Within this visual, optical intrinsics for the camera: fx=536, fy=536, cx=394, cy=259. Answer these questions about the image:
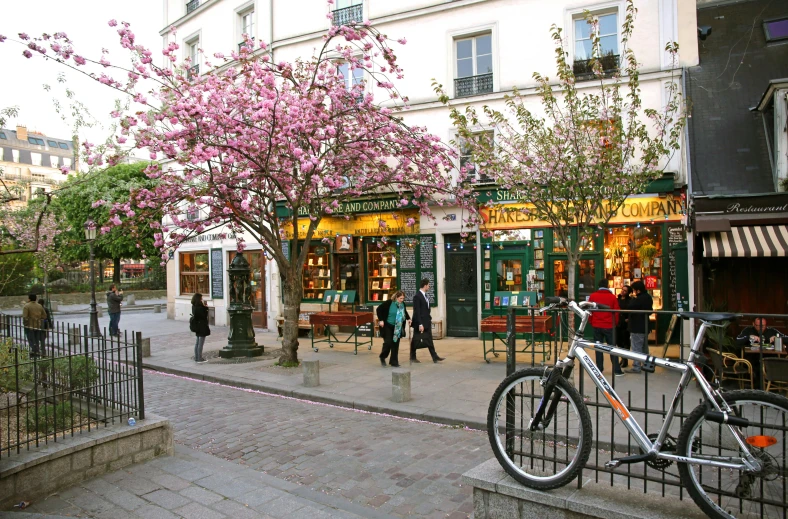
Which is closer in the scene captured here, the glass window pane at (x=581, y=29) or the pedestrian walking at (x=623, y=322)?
the pedestrian walking at (x=623, y=322)

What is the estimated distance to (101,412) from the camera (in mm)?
6023

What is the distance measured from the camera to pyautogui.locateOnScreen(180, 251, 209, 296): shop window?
22.1 meters

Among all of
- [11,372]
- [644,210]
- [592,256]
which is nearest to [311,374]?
[11,372]

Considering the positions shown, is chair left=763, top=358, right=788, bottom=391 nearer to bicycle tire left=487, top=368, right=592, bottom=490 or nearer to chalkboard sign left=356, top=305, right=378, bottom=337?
bicycle tire left=487, top=368, right=592, bottom=490

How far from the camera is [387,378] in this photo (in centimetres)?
1038

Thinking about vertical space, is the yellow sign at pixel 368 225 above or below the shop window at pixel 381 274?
above

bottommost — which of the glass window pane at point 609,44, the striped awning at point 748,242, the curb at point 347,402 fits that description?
the curb at point 347,402

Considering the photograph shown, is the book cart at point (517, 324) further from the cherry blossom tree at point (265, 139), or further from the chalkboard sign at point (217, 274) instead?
the chalkboard sign at point (217, 274)

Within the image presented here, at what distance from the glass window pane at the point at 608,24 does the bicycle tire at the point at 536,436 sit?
1209cm

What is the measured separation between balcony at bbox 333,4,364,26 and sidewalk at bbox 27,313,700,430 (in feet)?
31.9

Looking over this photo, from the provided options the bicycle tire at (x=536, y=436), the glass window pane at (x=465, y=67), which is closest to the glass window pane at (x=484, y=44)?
the glass window pane at (x=465, y=67)

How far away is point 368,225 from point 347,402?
28.0ft

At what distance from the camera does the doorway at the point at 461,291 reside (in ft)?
49.5

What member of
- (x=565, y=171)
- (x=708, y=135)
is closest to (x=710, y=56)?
(x=708, y=135)
